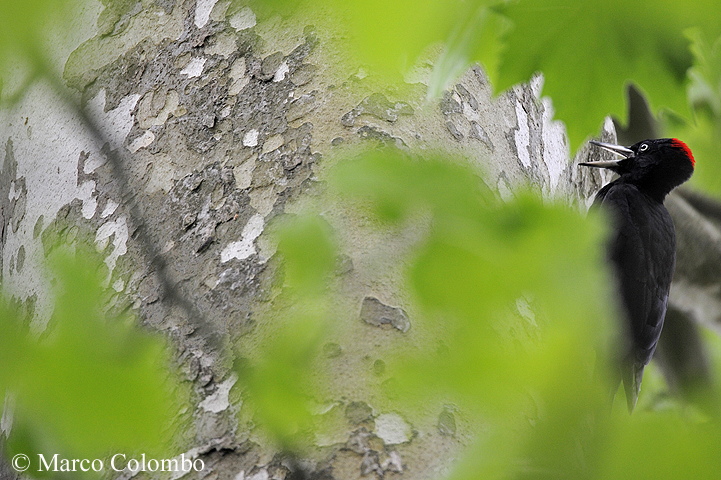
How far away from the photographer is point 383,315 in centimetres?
122

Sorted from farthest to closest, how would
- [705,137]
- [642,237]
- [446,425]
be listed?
[705,137] < [642,237] < [446,425]

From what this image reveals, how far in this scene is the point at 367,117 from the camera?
1.48 metres

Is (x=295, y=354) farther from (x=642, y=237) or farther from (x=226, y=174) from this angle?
(x=642, y=237)

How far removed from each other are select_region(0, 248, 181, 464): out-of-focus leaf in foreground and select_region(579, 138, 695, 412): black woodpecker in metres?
2.11

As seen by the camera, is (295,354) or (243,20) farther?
(243,20)

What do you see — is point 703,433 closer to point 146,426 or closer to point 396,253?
point 146,426

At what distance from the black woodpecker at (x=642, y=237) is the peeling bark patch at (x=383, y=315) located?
5.02ft

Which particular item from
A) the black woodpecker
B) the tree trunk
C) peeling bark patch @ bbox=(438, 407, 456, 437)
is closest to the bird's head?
the black woodpecker

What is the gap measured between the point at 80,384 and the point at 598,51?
114 centimetres

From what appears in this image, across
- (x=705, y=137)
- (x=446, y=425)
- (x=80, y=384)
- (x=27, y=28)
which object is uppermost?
(x=27, y=28)

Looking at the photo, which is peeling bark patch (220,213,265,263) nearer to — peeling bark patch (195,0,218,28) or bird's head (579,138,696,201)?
peeling bark patch (195,0,218,28)

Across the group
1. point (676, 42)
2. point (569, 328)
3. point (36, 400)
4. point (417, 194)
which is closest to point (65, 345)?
point (36, 400)

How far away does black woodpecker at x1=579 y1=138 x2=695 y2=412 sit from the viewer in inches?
104

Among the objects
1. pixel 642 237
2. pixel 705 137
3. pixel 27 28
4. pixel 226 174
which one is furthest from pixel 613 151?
pixel 27 28
